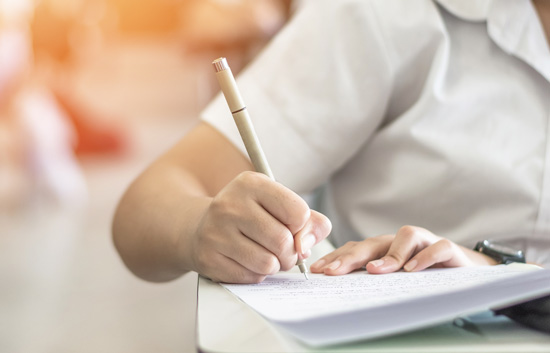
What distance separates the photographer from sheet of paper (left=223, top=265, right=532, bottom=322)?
0.35m

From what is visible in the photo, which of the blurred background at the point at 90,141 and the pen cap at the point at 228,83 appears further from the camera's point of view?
the blurred background at the point at 90,141

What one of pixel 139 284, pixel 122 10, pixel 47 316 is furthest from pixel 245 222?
pixel 122 10

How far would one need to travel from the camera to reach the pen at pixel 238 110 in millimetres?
442

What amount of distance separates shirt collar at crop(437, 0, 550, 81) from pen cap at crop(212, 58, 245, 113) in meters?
0.35

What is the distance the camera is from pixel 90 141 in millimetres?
4121

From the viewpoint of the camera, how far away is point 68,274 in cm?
178

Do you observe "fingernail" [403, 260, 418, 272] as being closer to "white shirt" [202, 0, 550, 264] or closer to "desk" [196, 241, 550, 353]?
"desk" [196, 241, 550, 353]

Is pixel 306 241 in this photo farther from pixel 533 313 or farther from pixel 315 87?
pixel 315 87

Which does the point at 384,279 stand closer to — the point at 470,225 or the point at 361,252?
the point at 361,252

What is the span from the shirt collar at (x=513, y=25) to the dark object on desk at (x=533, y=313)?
0.39 metres

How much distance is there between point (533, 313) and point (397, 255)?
0.15m

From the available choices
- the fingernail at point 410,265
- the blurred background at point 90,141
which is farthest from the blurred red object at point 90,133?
the fingernail at point 410,265

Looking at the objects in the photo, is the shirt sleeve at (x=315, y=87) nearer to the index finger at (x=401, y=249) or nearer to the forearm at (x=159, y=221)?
the forearm at (x=159, y=221)

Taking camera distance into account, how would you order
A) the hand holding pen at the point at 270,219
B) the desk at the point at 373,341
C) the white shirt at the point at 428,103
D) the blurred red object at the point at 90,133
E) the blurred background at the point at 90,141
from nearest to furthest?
1. the desk at the point at 373,341
2. the hand holding pen at the point at 270,219
3. the white shirt at the point at 428,103
4. the blurred background at the point at 90,141
5. the blurred red object at the point at 90,133
